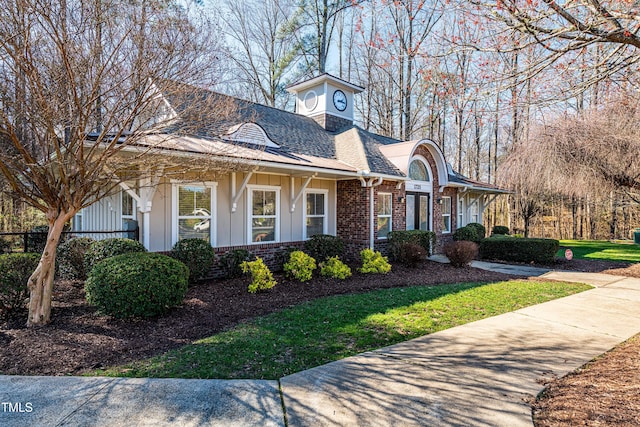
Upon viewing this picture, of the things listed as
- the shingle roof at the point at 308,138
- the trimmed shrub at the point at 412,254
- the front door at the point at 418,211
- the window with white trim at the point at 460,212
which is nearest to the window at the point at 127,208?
the shingle roof at the point at 308,138

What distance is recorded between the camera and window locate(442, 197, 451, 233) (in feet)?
48.6

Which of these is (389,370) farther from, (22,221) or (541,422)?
(22,221)

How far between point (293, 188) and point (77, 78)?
20.5ft

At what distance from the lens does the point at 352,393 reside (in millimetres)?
3248

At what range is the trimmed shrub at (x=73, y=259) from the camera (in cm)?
743

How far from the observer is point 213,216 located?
8.55 metres

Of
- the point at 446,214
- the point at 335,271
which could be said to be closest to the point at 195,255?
the point at 335,271

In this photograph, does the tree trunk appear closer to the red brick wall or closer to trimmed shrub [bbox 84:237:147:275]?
trimmed shrub [bbox 84:237:147:275]

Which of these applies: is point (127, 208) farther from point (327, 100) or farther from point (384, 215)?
point (327, 100)

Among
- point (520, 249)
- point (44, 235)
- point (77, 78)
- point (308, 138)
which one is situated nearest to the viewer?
point (77, 78)

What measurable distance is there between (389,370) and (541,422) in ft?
4.62

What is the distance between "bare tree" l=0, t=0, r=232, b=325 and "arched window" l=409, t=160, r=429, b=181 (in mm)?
9411

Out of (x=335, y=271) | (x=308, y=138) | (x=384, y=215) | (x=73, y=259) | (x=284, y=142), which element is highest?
(x=308, y=138)

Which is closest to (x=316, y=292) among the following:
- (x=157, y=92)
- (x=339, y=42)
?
(x=157, y=92)
